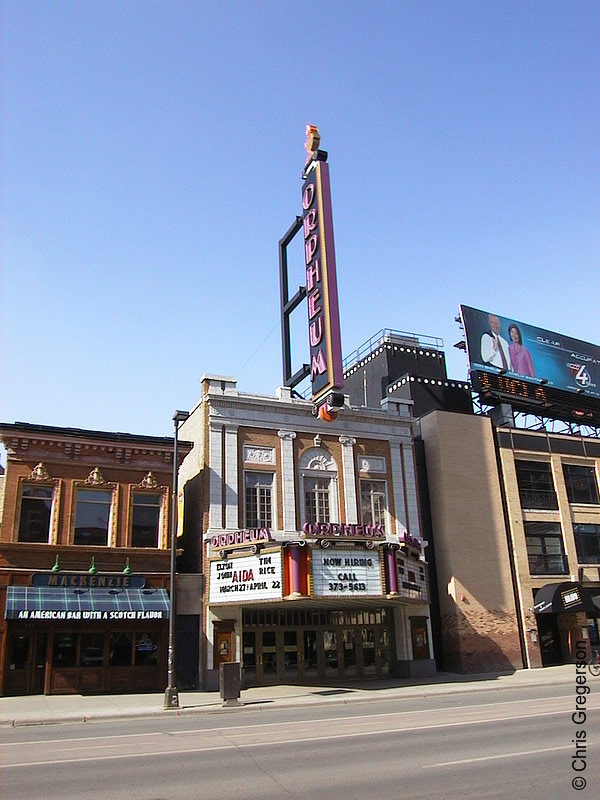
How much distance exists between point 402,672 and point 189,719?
15.1 metres

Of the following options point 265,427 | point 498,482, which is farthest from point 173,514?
point 498,482

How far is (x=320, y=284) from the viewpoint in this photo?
3300cm

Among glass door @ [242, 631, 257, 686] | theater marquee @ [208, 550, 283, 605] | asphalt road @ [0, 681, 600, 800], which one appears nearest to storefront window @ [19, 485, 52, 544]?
theater marquee @ [208, 550, 283, 605]

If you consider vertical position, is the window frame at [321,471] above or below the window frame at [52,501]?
above

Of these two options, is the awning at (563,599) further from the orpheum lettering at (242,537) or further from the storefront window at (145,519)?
the storefront window at (145,519)

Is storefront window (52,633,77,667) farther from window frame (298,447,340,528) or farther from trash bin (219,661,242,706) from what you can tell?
window frame (298,447,340,528)

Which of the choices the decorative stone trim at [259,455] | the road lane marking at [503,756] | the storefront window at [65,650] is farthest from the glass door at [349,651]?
the road lane marking at [503,756]

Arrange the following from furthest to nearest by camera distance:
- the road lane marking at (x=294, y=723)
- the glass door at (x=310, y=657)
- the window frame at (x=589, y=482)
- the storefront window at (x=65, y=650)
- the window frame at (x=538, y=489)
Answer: the window frame at (x=589, y=482) → the window frame at (x=538, y=489) → the glass door at (x=310, y=657) → the storefront window at (x=65, y=650) → the road lane marking at (x=294, y=723)

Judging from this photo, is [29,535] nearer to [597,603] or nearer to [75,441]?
[75,441]

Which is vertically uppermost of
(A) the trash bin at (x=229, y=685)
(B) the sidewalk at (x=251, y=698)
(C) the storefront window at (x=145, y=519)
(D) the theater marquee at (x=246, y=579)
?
(C) the storefront window at (x=145, y=519)

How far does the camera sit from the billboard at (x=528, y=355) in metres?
43.3

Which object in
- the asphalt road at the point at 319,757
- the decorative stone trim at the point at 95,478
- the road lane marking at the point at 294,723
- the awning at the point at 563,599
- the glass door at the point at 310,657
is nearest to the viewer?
the asphalt road at the point at 319,757

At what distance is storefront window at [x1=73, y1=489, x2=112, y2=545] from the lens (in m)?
28.2

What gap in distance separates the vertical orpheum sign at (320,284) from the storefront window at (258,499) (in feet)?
14.3
